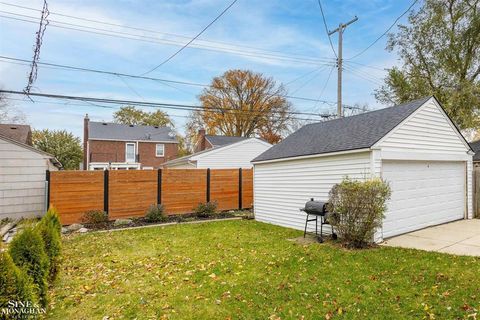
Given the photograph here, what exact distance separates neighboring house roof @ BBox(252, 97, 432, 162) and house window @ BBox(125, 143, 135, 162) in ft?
73.2

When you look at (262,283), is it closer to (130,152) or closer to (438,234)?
(438,234)

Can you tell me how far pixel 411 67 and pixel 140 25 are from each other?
53.7 ft

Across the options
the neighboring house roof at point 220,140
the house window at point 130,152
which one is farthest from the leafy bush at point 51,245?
the house window at point 130,152

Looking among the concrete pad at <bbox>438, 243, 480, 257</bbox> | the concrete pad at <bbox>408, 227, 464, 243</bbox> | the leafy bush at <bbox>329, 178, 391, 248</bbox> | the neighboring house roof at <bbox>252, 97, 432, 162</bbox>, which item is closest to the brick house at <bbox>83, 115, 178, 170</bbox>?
the neighboring house roof at <bbox>252, 97, 432, 162</bbox>

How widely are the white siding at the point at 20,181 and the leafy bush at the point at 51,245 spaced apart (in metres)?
7.39

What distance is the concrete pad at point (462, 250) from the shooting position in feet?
19.3

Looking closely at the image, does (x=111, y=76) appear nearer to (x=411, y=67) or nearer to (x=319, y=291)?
(x=319, y=291)

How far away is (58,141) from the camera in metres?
29.1

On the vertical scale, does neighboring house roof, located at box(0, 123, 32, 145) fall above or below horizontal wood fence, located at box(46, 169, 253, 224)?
above

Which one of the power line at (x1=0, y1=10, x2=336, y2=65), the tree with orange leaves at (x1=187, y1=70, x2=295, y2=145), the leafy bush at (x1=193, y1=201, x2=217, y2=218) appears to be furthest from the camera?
the tree with orange leaves at (x1=187, y1=70, x2=295, y2=145)

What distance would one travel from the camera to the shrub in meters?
3.77

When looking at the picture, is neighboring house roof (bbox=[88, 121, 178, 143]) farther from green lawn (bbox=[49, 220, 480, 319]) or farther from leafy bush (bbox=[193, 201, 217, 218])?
green lawn (bbox=[49, 220, 480, 319])

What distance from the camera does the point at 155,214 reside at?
Answer: 37.0 ft

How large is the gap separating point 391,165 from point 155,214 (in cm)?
836
